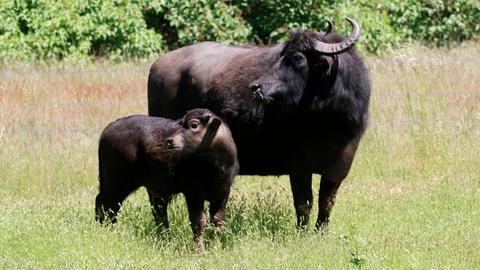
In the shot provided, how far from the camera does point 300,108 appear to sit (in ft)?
30.5

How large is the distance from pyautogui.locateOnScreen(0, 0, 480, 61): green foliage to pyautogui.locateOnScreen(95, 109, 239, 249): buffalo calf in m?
9.74

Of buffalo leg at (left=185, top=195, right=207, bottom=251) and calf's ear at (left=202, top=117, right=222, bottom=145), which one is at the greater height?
calf's ear at (left=202, top=117, right=222, bottom=145)

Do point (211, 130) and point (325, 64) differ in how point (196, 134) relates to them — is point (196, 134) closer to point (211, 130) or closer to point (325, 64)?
point (211, 130)

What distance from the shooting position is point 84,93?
616 inches

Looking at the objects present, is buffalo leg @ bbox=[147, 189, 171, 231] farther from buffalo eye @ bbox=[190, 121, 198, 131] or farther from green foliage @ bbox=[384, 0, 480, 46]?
green foliage @ bbox=[384, 0, 480, 46]

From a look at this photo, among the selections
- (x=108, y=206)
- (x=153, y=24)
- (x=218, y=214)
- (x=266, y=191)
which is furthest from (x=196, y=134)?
(x=153, y=24)

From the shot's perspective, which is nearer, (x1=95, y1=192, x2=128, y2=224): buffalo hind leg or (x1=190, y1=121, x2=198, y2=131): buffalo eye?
(x1=190, y1=121, x2=198, y2=131): buffalo eye

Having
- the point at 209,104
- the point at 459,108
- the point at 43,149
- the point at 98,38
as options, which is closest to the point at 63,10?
the point at 98,38

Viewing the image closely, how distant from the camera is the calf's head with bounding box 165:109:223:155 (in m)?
8.52

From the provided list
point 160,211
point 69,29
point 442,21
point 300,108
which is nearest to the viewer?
point 300,108

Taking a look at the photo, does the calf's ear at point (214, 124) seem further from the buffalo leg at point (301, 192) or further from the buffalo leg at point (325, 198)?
the buffalo leg at point (325, 198)

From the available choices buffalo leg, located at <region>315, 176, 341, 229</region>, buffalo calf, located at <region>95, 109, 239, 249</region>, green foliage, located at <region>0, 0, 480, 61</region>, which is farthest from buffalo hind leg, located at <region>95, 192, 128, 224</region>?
green foliage, located at <region>0, 0, 480, 61</region>

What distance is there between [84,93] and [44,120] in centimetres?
156

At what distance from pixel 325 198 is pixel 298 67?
1.30m
